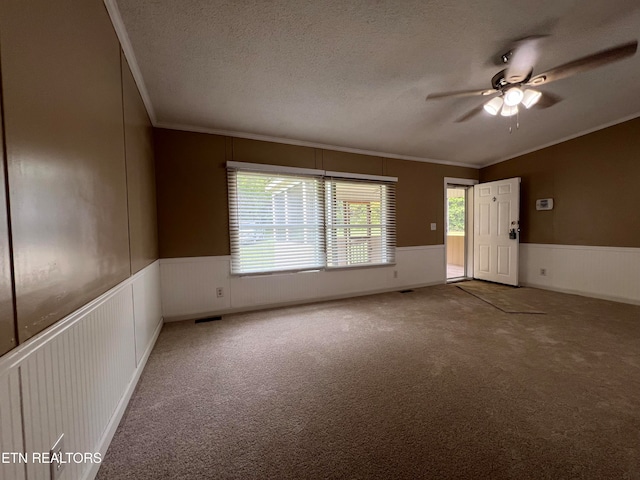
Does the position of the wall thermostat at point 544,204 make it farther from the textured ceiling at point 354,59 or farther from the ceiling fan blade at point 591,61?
the ceiling fan blade at point 591,61

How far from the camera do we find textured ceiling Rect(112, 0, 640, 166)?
1661mm

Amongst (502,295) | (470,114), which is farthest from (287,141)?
(502,295)

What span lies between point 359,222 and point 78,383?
3.64m

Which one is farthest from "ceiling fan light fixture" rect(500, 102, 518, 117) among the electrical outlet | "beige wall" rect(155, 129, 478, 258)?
the electrical outlet

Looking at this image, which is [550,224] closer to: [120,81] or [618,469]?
[618,469]

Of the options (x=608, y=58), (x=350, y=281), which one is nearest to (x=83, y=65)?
(x=608, y=58)

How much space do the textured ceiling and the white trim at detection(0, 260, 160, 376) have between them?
1.78 metres

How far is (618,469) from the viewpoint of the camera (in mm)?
1149

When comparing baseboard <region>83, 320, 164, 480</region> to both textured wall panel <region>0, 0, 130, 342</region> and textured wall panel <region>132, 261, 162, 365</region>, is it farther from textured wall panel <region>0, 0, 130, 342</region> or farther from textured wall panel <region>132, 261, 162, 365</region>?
textured wall panel <region>0, 0, 130, 342</region>

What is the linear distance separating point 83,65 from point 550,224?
5987 millimetres

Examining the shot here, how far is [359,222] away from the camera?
13.7 ft

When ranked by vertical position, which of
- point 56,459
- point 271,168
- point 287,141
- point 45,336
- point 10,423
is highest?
point 287,141

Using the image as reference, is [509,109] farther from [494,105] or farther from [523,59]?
[523,59]

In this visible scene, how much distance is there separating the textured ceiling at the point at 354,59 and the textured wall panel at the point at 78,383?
1.85m
